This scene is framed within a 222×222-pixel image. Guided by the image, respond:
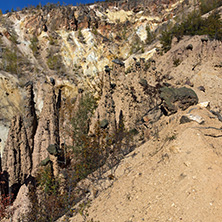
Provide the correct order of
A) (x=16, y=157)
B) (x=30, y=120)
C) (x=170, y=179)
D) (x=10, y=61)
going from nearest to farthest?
1. (x=170, y=179)
2. (x=16, y=157)
3. (x=30, y=120)
4. (x=10, y=61)

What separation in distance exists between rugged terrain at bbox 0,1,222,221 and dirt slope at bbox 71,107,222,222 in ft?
0.10

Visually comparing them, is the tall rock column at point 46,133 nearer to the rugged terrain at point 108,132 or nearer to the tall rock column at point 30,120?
the rugged terrain at point 108,132

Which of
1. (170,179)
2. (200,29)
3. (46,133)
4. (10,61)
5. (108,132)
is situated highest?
(10,61)

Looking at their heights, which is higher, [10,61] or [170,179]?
[10,61]

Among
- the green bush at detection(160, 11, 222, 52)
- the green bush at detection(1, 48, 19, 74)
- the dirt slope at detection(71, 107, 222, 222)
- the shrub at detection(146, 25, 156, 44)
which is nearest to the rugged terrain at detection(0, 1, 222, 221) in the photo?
the dirt slope at detection(71, 107, 222, 222)

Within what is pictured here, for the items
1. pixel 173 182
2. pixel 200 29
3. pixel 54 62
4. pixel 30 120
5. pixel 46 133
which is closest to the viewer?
pixel 173 182

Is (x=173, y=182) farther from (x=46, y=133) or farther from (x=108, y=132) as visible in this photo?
(x=46, y=133)

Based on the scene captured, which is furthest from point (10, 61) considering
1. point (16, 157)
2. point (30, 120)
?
point (16, 157)

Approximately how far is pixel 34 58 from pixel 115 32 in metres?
24.7

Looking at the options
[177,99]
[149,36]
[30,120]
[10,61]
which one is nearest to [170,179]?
[177,99]

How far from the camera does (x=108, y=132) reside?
577 inches

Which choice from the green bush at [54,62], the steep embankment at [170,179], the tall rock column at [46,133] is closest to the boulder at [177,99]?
the steep embankment at [170,179]

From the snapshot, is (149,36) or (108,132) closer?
(108,132)

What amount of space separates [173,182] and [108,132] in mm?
9657
